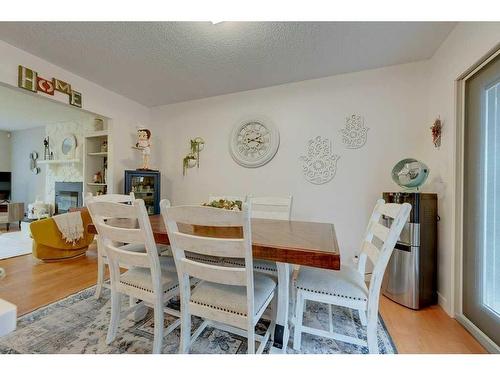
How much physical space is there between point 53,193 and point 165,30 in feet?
17.2

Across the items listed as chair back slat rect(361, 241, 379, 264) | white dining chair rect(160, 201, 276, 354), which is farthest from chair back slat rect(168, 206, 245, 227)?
chair back slat rect(361, 241, 379, 264)

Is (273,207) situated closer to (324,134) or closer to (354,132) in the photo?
(324,134)

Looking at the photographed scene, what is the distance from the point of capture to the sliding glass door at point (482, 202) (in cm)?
141

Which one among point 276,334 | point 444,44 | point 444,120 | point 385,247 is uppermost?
point 444,44

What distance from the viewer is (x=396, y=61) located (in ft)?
7.39

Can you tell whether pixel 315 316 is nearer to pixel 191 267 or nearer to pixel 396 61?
pixel 191 267

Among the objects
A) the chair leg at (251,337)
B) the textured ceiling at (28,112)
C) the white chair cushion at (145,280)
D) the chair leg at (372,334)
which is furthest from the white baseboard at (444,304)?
the textured ceiling at (28,112)

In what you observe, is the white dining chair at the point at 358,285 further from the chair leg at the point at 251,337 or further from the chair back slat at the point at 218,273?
the chair back slat at the point at 218,273

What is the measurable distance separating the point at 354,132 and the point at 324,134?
0.33 m

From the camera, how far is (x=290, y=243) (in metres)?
1.12

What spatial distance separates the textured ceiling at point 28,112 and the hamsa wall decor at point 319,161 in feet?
11.6

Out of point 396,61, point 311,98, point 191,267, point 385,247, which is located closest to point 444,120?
point 396,61

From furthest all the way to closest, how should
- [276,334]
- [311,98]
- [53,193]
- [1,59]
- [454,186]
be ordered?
[53,193] < [311,98] < [1,59] < [454,186] < [276,334]

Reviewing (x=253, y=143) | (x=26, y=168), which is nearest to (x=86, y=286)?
(x=253, y=143)
